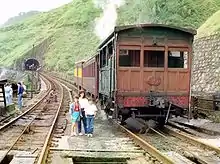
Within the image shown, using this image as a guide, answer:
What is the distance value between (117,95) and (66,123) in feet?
11.8

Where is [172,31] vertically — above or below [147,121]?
above

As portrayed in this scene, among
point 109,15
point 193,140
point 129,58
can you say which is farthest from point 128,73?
point 109,15

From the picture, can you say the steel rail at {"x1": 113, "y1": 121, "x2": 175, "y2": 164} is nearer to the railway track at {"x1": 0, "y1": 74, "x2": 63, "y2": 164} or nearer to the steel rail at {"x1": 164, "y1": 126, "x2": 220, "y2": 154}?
the steel rail at {"x1": 164, "y1": 126, "x2": 220, "y2": 154}

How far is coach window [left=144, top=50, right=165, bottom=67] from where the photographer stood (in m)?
15.0

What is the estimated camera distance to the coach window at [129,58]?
1461 centimetres

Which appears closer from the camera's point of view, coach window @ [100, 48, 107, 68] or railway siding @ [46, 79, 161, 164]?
railway siding @ [46, 79, 161, 164]

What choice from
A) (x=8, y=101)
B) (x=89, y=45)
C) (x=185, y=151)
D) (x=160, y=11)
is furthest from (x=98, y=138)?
(x=89, y=45)

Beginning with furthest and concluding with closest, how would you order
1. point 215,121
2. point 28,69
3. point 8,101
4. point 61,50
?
point 61,50 < point 28,69 < point 8,101 < point 215,121

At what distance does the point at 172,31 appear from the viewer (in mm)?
14820

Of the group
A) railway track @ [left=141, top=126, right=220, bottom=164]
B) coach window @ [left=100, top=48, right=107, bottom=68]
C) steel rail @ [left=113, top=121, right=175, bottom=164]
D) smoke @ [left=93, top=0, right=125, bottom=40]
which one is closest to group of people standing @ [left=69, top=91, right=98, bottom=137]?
steel rail @ [left=113, top=121, right=175, bottom=164]

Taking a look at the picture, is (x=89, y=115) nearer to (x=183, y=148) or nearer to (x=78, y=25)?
(x=183, y=148)

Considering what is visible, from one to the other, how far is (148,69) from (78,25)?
269ft

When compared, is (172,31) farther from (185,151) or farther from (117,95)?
(185,151)

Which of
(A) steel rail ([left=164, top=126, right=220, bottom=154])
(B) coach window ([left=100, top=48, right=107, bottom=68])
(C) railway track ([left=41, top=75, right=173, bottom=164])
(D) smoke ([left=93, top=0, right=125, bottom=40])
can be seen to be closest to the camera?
(C) railway track ([left=41, top=75, right=173, bottom=164])
